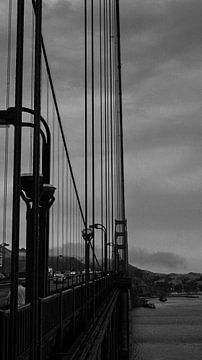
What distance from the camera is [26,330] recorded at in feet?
13.2

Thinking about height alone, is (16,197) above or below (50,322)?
above

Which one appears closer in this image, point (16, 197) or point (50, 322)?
point (16, 197)

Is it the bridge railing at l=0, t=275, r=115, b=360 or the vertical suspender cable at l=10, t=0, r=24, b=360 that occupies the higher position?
the vertical suspender cable at l=10, t=0, r=24, b=360

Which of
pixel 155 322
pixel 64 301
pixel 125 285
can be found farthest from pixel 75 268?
pixel 155 322

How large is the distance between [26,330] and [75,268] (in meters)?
21.8

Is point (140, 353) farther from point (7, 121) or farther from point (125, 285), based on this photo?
point (7, 121)

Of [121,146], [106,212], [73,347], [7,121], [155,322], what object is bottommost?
[155,322]

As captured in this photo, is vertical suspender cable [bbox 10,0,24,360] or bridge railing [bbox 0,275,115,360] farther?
bridge railing [bbox 0,275,115,360]

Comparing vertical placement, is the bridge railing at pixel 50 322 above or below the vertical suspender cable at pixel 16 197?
below

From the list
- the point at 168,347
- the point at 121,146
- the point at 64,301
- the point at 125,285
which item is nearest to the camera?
the point at 64,301

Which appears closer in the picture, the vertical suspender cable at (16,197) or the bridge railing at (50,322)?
the vertical suspender cable at (16,197)

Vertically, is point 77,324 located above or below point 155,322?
above

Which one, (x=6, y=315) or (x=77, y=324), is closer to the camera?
(x=6, y=315)

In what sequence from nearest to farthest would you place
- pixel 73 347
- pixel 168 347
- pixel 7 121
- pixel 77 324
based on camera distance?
pixel 7 121
pixel 73 347
pixel 77 324
pixel 168 347
